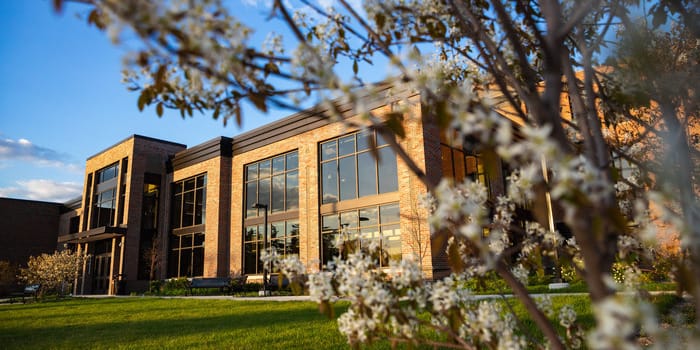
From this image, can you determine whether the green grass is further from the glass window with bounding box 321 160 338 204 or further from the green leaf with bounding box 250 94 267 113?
the glass window with bounding box 321 160 338 204

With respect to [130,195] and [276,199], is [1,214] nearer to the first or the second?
[130,195]

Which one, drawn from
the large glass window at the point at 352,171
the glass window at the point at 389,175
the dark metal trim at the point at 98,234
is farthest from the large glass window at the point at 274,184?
the dark metal trim at the point at 98,234

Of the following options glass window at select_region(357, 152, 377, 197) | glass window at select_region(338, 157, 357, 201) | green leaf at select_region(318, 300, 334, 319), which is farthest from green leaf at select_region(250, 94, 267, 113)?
glass window at select_region(338, 157, 357, 201)

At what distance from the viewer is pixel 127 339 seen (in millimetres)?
7488

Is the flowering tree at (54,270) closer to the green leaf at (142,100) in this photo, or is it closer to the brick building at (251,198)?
the brick building at (251,198)

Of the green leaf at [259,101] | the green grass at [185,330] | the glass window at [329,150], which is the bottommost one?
the green grass at [185,330]

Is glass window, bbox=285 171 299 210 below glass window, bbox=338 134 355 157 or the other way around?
below

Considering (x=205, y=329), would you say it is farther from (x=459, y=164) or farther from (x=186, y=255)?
(x=186, y=255)

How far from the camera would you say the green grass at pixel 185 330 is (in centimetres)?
661

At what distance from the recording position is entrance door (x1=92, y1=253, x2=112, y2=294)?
1126 inches

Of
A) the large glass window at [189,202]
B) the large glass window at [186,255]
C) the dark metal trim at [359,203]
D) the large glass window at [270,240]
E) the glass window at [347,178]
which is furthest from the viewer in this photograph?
the large glass window at [189,202]

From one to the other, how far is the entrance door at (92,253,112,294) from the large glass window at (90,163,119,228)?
2.28 metres

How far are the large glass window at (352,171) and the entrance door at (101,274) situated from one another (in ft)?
58.5

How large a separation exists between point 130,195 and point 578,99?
29270 mm
